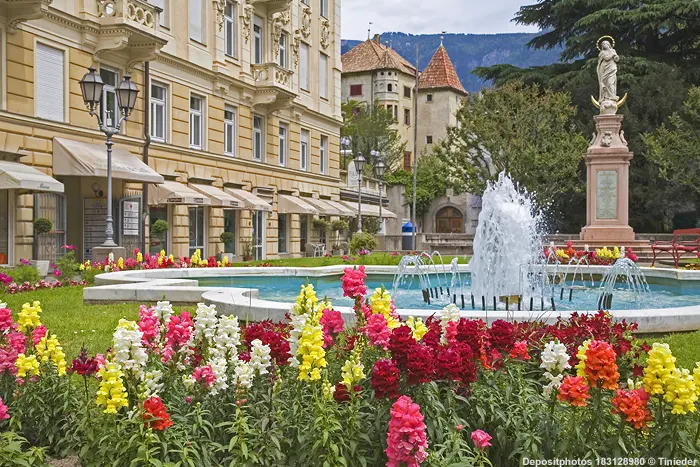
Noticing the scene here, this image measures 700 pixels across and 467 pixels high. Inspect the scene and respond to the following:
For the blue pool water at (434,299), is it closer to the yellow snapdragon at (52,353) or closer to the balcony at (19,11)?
the yellow snapdragon at (52,353)

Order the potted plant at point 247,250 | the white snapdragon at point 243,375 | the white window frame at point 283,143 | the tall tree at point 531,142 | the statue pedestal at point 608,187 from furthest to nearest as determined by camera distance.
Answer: the tall tree at point 531,142, the white window frame at point 283,143, the potted plant at point 247,250, the statue pedestal at point 608,187, the white snapdragon at point 243,375

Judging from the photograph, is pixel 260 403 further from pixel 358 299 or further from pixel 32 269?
pixel 32 269

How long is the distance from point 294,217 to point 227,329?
2949cm

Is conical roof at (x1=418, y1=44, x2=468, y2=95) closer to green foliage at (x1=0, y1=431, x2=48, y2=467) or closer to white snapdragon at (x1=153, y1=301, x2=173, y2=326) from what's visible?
white snapdragon at (x1=153, y1=301, x2=173, y2=326)

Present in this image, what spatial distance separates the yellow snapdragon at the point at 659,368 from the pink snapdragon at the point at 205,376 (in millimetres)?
2291

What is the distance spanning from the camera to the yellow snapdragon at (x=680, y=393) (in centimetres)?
349

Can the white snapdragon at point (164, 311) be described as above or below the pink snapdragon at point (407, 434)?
above

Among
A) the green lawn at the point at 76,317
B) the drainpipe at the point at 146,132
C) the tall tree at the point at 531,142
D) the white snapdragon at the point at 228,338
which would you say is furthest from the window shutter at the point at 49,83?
the tall tree at the point at 531,142

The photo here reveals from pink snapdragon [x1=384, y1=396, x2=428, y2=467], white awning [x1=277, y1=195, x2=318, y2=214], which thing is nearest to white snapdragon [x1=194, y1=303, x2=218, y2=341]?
pink snapdragon [x1=384, y1=396, x2=428, y2=467]

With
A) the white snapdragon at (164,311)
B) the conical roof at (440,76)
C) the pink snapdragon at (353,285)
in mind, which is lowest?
the white snapdragon at (164,311)

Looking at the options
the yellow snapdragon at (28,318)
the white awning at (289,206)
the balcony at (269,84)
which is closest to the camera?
the yellow snapdragon at (28,318)

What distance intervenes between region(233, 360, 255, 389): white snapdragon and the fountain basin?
9.87ft

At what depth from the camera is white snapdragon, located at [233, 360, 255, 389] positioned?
3971mm

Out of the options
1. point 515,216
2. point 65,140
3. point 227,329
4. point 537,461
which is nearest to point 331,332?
point 227,329
